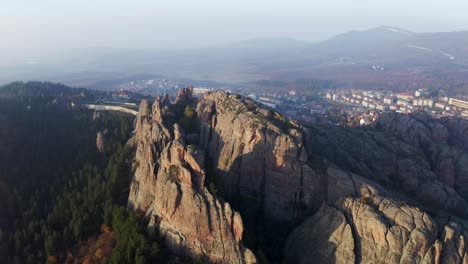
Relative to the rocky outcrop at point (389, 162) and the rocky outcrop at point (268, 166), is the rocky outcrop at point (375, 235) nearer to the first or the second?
the rocky outcrop at point (268, 166)

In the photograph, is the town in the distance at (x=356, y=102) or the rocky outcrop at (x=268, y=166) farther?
the town in the distance at (x=356, y=102)

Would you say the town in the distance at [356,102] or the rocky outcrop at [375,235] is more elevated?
the rocky outcrop at [375,235]

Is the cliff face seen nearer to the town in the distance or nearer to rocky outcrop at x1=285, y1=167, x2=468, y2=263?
rocky outcrop at x1=285, y1=167, x2=468, y2=263

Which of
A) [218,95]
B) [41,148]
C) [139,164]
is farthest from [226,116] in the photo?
[41,148]

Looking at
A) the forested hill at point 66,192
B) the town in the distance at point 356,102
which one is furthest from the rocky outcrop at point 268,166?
the town in the distance at point 356,102

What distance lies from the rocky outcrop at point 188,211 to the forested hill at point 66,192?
1.80 metres

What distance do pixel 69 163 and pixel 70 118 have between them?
19.5 metres

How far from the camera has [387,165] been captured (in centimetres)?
4294

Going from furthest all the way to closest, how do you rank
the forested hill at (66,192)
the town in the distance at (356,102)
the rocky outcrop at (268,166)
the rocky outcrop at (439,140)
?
the town in the distance at (356,102), the rocky outcrop at (439,140), the rocky outcrop at (268,166), the forested hill at (66,192)

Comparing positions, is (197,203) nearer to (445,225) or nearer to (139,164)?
(139,164)

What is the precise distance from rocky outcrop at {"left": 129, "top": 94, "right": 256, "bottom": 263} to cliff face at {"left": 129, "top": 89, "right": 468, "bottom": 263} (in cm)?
7

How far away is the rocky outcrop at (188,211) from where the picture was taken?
26.4 metres

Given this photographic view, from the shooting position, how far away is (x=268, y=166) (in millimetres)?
33844

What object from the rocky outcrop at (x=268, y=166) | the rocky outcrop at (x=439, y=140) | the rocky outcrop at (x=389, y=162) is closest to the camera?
the rocky outcrop at (x=268, y=166)
